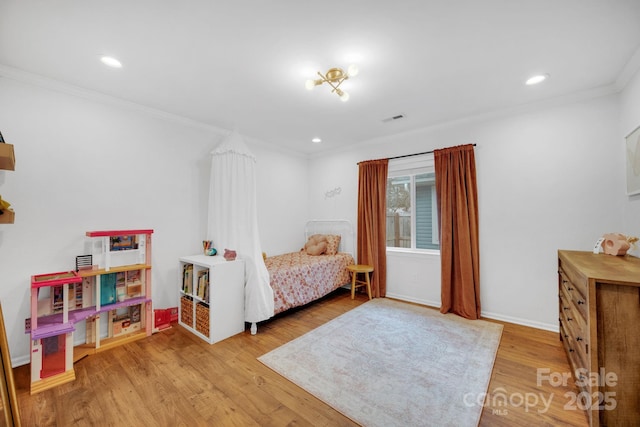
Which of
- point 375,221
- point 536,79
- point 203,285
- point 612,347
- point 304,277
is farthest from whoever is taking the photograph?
point 375,221

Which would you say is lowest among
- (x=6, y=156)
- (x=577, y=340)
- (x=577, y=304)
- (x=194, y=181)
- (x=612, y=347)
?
(x=577, y=340)

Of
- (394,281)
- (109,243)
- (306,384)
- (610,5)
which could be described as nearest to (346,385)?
(306,384)

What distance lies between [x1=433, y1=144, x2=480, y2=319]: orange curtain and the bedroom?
162 mm

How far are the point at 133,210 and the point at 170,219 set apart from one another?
0.39m

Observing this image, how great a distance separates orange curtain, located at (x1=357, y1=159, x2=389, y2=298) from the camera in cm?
404

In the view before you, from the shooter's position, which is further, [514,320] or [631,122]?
[514,320]

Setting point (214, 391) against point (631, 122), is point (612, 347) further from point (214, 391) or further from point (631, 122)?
point (214, 391)

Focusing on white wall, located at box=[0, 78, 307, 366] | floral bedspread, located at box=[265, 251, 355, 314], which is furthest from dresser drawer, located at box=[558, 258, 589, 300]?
white wall, located at box=[0, 78, 307, 366]

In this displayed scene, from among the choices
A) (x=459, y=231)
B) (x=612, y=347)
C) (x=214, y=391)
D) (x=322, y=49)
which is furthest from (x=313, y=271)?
(x=612, y=347)

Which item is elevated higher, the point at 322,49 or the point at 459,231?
the point at 322,49

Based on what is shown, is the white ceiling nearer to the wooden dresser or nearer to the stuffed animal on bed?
the wooden dresser

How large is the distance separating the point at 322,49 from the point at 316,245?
3.14m

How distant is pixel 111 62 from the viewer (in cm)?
212

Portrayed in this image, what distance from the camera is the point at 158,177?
10.0ft
